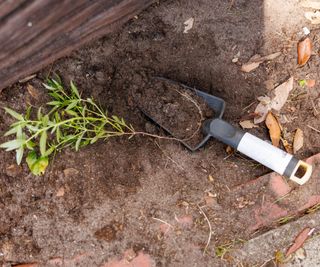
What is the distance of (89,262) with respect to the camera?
2.23 metres

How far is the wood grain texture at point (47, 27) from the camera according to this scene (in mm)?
1937

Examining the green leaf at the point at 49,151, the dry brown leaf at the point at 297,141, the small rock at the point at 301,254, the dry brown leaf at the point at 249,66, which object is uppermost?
the green leaf at the point at 49,151

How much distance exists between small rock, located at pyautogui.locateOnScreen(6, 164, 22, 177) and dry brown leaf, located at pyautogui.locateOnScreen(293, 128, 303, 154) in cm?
133

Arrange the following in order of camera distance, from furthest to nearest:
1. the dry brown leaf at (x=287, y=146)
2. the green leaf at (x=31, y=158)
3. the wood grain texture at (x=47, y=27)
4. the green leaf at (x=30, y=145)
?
the dry brown leaf at (x=287, y=146) < the green leaf at (x=31, y=158) < the green leaf at (x=30, y=145) < the wood grain texture at (x=47, y=27)

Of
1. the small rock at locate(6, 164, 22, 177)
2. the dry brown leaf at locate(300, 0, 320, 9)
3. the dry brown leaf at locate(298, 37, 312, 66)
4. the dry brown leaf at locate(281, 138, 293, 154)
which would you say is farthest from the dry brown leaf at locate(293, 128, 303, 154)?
the small rock at locate(6, 164, 22, 177)

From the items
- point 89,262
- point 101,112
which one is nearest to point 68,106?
point 101,112

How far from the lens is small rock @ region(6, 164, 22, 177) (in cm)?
227

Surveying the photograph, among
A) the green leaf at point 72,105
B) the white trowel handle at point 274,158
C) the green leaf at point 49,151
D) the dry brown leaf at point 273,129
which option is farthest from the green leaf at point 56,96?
the dry brown leaf at point 273,129

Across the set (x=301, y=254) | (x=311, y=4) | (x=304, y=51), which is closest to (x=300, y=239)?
(x=301, y=254)

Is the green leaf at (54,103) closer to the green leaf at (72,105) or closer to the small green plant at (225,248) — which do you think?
the green leaf at (72,105)

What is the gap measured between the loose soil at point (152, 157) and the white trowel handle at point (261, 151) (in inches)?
6.3

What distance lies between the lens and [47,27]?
2.07 m

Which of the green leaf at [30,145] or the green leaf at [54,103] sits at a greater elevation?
the green leaf at [54,103]

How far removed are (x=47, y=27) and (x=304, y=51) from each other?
124 centimetres
